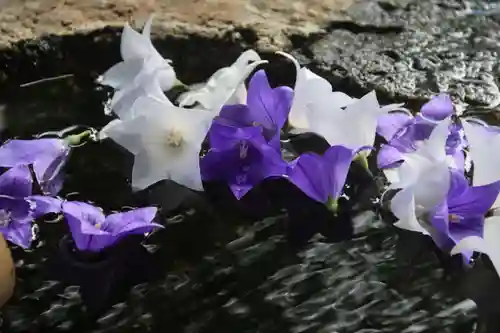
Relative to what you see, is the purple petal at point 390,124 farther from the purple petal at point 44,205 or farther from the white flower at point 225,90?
the purple petal at point 44,205

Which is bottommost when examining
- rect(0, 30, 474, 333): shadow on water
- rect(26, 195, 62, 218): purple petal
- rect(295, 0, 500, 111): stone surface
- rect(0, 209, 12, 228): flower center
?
rect(0, 30, 474, 333): shadow on water

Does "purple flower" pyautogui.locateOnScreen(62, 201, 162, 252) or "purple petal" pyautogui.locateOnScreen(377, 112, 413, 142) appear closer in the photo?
"purple flower" pyautogui.locateOnScreen(62, 201, 162, 252)

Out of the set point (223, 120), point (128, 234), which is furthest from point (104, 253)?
point (223, 120)

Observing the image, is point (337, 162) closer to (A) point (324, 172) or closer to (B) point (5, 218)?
(A) point (324, 172)

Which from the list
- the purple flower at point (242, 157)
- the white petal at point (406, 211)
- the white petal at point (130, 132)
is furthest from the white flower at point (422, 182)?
the white petal at point (130, 132)

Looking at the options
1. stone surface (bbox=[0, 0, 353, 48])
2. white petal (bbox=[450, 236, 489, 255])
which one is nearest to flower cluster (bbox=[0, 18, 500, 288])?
white petal (bbox=[450, 236, 489, 255])

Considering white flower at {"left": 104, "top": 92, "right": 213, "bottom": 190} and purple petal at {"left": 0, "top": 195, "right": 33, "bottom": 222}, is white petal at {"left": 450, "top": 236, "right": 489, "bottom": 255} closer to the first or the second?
white flower at {"left": 104, "top": 92, "right": 213, "bottom": 190}
